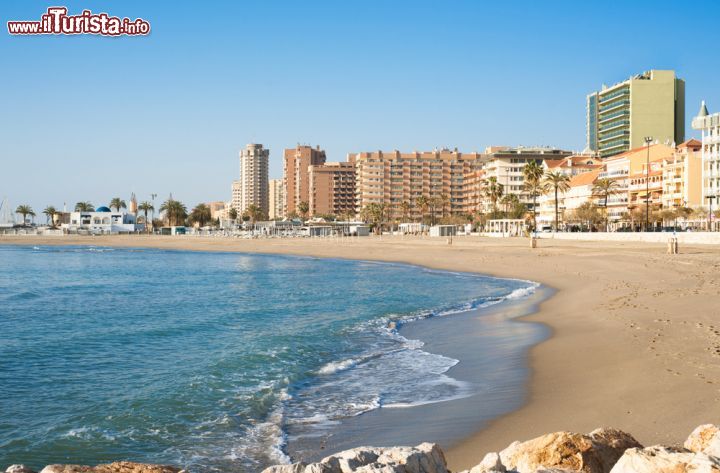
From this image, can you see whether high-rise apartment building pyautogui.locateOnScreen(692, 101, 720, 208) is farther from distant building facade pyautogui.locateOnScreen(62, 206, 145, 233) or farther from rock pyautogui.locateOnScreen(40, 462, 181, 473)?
distant building facade pyautogui.locateOnScreen(62, 206, 145, 233)

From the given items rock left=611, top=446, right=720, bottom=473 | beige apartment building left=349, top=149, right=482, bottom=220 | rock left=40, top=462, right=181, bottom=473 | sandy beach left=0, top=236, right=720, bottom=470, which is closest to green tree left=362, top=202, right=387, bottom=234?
beige apartment building left=349, top=149, right=482, bottom=220

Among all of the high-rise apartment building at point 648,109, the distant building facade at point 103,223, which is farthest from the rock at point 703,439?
the distant building facade at point 103,223

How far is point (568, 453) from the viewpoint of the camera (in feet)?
16.2

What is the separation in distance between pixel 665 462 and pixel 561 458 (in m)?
0.96

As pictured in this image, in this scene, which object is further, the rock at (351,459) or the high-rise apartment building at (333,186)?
the high-rise apartment building at (333,186)

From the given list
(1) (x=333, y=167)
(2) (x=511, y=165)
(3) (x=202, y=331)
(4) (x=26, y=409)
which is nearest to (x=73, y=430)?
(4) (x=26, y=409)

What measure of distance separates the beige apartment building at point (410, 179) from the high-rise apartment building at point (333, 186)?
18792 mm

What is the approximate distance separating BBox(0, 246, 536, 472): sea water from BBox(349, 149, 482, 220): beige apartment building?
450 ft

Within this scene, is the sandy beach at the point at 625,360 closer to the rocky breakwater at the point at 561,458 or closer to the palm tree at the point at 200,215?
the rocky breakwater at the point at 561,458

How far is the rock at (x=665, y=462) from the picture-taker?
12.8 ft

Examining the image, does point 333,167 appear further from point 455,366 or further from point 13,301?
point 455,366

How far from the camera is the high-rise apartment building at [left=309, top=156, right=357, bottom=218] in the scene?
18675cm

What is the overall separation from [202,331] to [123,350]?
3.21 meters

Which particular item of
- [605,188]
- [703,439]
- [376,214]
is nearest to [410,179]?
[376,214]
